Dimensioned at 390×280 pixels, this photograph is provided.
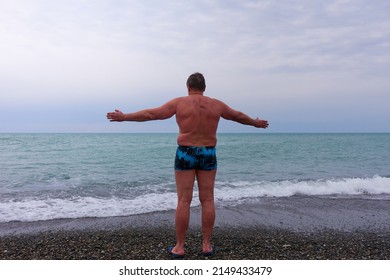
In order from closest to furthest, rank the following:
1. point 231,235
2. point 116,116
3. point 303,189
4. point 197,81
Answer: point 116,116 → point 197,81 → point 231,235 → point 303,189

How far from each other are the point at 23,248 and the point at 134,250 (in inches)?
73.4

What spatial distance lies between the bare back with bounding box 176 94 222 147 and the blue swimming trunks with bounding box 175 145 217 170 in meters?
0.07

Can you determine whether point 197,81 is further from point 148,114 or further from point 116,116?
point 116,116

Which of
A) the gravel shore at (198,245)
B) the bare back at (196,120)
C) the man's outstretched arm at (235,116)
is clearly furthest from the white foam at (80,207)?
the man's outstretched arm at (235,116)

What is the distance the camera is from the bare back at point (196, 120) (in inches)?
181

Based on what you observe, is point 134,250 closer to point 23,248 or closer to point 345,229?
point 23,248

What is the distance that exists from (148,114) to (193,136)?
67 cm

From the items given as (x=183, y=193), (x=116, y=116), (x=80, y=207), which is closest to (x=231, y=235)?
(x=183, y=193)

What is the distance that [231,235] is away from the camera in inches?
246

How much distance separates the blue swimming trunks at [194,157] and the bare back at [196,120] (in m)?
0.07

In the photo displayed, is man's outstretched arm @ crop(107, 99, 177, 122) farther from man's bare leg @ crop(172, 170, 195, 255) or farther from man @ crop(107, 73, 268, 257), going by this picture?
man's bare leg @ crop(172, 170, 195, 255)

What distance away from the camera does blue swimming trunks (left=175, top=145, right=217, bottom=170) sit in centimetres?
462

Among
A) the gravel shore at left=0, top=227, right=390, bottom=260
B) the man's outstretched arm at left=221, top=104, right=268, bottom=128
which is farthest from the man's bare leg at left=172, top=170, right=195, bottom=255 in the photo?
the man's outstretched arm at left=221, top=104, right=268, bottom=128
